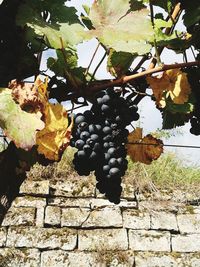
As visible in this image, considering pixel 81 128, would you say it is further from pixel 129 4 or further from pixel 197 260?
pixel 197 260

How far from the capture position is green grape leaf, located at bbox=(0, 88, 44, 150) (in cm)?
103

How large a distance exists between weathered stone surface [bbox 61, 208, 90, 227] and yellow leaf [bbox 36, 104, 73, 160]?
13.4ft

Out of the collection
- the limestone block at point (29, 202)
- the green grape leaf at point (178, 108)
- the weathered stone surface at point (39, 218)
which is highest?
the limestone block at point (29, 202)

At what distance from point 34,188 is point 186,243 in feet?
5.44

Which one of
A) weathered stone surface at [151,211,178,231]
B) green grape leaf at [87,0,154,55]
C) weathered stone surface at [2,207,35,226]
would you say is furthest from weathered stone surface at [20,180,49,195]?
green grape leaf at [87,0,154,55]

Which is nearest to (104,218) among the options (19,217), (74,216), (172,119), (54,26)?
(74,216)

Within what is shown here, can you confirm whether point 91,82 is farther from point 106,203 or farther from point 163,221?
point 163,221

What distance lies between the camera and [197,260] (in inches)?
205

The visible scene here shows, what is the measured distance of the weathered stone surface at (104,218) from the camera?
518cm

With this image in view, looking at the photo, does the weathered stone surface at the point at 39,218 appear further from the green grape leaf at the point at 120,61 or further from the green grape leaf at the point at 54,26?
the green grape leaf at the point at 54,26

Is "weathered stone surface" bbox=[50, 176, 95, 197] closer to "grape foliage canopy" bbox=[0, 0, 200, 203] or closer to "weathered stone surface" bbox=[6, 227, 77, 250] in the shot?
"weathered stone surface" bbox=[6, 227, 77, 250]

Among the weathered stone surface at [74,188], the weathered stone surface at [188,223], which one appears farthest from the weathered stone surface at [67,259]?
the weathered stone surface at [188,223]

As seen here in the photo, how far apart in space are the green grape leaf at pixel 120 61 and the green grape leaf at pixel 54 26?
0.17 metres

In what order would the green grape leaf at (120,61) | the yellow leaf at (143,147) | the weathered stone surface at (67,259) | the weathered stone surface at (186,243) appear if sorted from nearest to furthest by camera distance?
1. the green grape leaf at (120,61)
2. the yellow leaf at (143,147)
3. the weathered stone surface at (67,259)
4. the weathered stone surface at (186,243)
